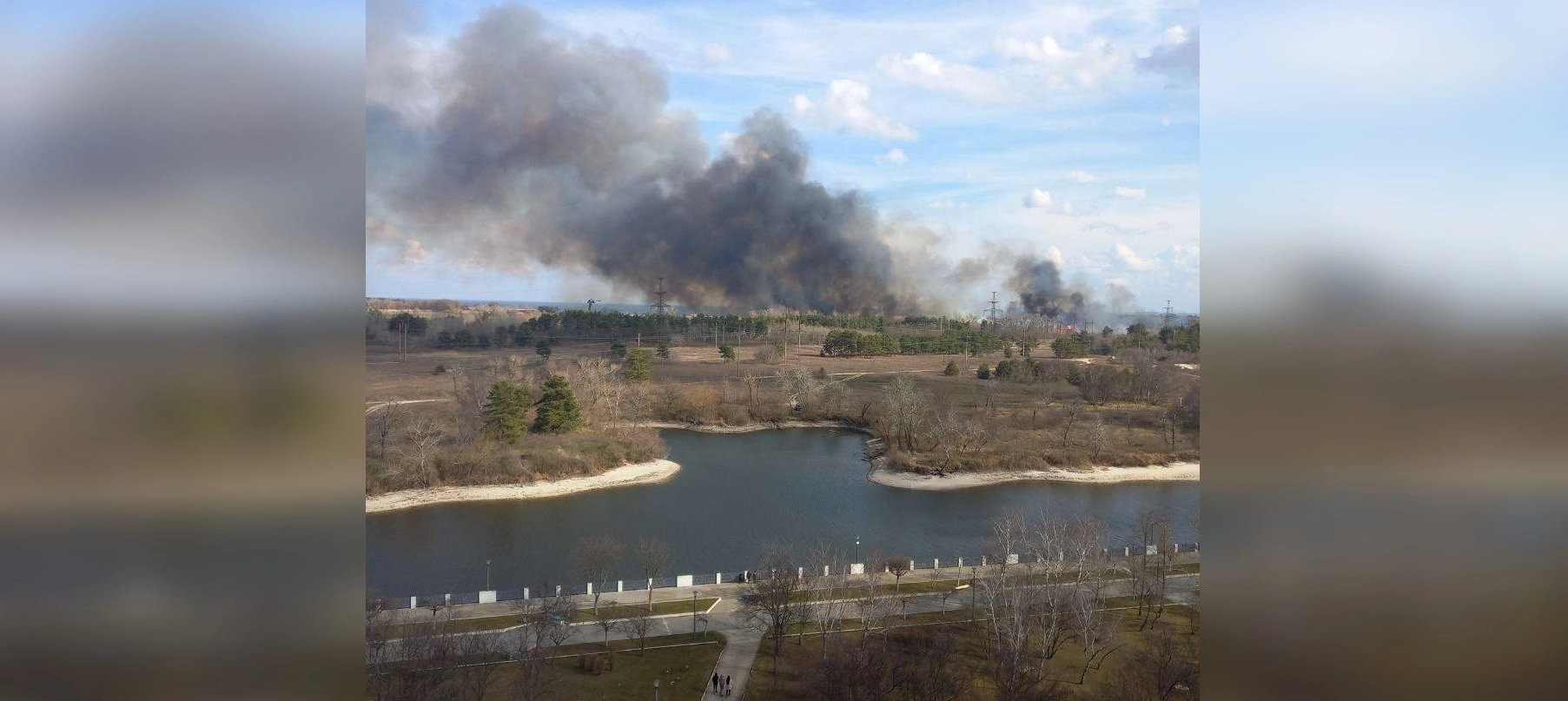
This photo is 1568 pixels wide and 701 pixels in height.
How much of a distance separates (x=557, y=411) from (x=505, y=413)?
3.47ft

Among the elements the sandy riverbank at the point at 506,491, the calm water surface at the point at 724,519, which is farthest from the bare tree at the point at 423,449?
the calm water surface at the point at 724,519

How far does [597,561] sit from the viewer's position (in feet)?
26.2

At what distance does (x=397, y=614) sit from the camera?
7297 mm

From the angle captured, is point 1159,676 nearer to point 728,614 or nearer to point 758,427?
point 728,614

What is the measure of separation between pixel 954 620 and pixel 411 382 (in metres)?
15.5

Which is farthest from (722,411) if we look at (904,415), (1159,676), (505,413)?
(1159,676)

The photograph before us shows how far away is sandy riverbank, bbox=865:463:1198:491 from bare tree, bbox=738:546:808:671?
26.8 ft

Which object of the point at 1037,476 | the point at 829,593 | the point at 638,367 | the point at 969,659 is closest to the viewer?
the point at 969,659

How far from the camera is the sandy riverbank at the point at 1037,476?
50.3ft

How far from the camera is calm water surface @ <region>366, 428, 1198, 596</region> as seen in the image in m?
10.4

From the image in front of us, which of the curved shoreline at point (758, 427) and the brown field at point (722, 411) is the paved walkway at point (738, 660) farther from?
the curved shoreline at point (758, 427)

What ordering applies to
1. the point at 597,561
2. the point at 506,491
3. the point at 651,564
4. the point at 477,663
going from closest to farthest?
the point at 477,663 < the point at 597,561 < the point at 651,564 < the point at 506,491
